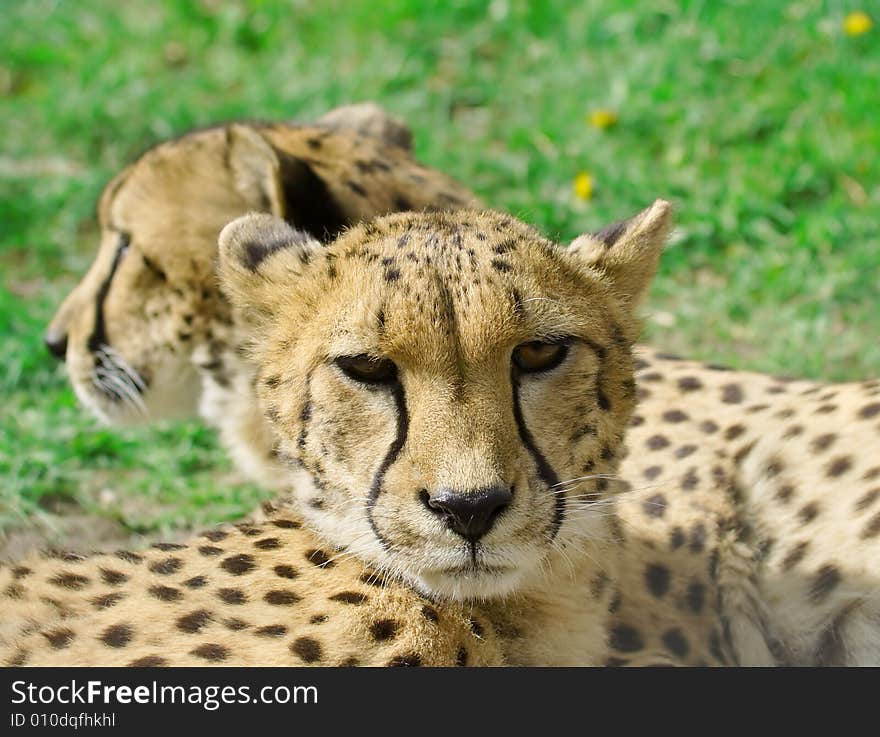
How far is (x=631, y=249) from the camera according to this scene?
2.75 meters

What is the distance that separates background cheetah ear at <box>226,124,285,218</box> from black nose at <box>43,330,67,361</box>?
738 mm

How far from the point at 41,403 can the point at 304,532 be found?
189cm

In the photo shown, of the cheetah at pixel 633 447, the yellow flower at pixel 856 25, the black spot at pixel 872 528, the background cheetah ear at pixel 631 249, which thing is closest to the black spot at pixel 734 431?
the cheetah at pixel 633 447

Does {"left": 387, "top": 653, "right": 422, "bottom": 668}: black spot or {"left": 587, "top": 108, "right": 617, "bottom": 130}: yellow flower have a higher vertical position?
{"left": 587, "top": 108, "right": 617, "bottom": 130}: yellow flower

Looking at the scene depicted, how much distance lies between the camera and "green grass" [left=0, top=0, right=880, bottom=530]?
4.23 metres

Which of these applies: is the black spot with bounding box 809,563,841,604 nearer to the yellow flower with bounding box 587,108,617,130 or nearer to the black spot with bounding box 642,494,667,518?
the black spot with bounding box 642,494,667,518

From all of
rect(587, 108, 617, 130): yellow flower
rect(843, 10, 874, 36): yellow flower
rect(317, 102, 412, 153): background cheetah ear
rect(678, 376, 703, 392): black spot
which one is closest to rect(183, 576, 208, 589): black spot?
rect(678, 376, 703, 392): black spot

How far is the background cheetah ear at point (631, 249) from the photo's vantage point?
→ 2.72m

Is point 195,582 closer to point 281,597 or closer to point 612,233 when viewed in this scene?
point 281,597

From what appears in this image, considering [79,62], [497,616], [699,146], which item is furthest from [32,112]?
[497,616]

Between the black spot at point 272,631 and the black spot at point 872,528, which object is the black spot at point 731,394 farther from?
the black spot at point 272,631

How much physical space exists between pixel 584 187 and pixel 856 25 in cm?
136

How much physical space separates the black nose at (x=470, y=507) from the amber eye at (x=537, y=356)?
262mm
